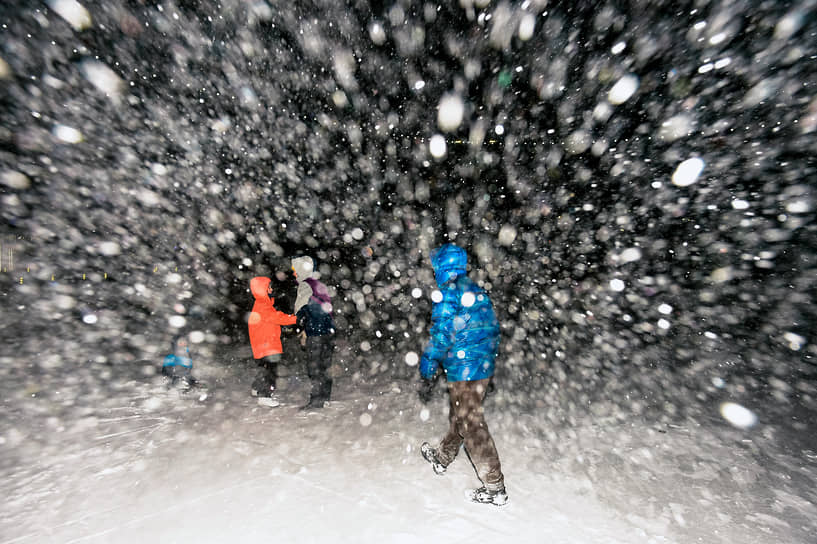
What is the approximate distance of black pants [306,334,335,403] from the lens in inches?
173

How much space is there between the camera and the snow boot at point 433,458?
2.90 m

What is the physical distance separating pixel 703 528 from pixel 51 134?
14.0 metres

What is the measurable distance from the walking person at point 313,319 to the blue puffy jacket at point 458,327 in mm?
2193

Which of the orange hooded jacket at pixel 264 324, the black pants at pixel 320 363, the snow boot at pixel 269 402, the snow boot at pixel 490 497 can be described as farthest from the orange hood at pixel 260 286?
the snow boot at pixel 490 497

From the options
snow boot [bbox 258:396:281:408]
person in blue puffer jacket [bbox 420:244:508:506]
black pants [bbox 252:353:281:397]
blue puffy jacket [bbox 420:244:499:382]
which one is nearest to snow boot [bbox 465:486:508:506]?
person in blue puffer jacket [bbox 420:244:508:506]

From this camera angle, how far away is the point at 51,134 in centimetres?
863

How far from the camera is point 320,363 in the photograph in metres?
4.48

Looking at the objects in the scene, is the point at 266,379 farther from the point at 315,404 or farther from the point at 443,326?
the point at 443,326

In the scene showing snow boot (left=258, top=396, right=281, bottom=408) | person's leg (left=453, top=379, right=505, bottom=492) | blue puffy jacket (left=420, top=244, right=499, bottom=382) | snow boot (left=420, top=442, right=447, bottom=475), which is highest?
blue puffy jacket (left=420, top=244, right=499, bottom=382)

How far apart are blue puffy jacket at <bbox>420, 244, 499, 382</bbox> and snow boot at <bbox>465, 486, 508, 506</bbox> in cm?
86

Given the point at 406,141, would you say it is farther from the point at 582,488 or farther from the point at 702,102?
the point at 582,488

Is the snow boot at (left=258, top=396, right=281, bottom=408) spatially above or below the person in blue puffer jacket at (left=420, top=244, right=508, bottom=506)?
below

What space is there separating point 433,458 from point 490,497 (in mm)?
599

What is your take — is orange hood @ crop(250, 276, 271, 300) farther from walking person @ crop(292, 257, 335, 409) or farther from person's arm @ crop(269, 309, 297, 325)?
walking person @ crop(292, 257, 335, 409)
